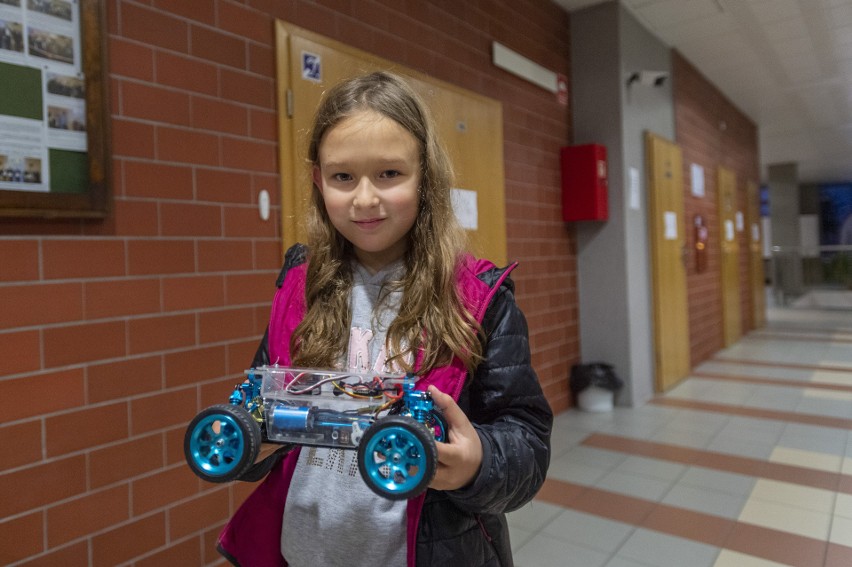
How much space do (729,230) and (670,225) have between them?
2.71 m

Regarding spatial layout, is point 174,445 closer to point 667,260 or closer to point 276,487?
point 276,487

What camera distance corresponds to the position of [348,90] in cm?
88

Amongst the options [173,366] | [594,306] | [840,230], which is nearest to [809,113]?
[594,306]

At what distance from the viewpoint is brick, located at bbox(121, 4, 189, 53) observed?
1799 millimetres

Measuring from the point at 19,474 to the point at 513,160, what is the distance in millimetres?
3014

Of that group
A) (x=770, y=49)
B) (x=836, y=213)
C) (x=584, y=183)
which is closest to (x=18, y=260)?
(x=584, y=183)

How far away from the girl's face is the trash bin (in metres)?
3.61

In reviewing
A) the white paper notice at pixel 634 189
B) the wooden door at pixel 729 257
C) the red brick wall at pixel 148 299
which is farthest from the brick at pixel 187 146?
the wooden door at pixel 729 257

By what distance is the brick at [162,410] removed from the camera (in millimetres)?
1819

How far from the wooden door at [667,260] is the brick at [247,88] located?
133 inches

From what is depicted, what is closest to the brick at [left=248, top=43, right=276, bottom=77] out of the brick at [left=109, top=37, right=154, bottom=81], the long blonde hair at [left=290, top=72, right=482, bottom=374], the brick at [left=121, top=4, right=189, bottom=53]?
the brick at [left=121, top=4, right=189, bottom=53]

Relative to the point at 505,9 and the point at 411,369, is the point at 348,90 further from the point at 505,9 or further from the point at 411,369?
the point at 505,9

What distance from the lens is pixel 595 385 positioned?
4.17 m

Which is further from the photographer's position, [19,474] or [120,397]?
[120,397]
